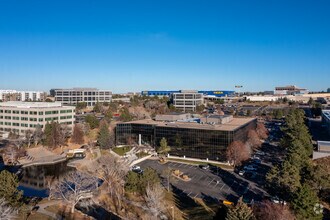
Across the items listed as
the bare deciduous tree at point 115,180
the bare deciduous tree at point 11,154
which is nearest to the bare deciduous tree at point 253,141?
the bare deciduous tree at point 115,180

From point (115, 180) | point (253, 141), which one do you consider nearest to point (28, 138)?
point (115, 180)

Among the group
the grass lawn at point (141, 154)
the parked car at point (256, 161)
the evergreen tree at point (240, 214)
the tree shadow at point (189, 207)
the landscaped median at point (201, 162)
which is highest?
the evergreen tree at point (240, 214)

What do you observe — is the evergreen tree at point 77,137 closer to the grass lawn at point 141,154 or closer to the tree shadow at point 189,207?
the grass lawn at point 141,154

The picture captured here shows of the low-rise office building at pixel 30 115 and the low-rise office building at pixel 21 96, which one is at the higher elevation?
the low-rise office building at pixel 21 96

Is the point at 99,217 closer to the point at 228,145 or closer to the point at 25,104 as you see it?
the point at 228,145

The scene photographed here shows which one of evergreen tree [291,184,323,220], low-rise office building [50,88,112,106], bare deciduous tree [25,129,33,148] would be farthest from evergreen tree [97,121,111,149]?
low-rise office building [50,88,112,106]
